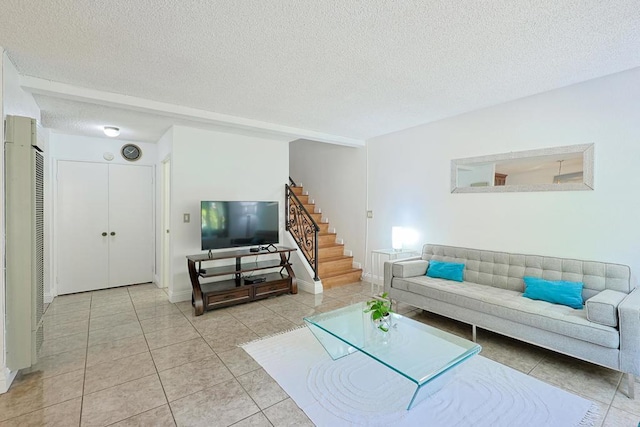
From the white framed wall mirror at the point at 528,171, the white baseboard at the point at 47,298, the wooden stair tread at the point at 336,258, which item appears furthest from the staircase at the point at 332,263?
the white baseboard at the point at 47,298

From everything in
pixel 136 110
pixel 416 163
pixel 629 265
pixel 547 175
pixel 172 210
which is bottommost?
pixel 629 265

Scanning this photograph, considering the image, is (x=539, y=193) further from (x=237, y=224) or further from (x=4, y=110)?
(x=4, y=110)

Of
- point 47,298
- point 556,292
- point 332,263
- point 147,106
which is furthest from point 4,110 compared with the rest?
point 556,292

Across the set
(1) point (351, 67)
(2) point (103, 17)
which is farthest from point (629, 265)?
(2) point (103, 17)

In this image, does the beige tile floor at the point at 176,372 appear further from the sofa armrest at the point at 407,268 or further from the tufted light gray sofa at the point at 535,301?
the sofa armrest at the point at 407,268

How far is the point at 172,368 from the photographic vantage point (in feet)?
8.67

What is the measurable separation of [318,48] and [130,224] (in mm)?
4750

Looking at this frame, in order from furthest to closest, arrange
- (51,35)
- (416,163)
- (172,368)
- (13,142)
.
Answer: (416,163), (172,368), (13,142), (51,35)

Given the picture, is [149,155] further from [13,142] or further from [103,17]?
[103,17]

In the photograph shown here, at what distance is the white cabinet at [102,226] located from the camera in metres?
4.93

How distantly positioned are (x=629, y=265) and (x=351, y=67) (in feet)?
10.5

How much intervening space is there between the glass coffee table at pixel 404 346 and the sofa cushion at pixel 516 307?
753 mm

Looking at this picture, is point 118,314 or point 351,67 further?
point 118,314

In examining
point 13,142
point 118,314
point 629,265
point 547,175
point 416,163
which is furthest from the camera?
point 416,163
